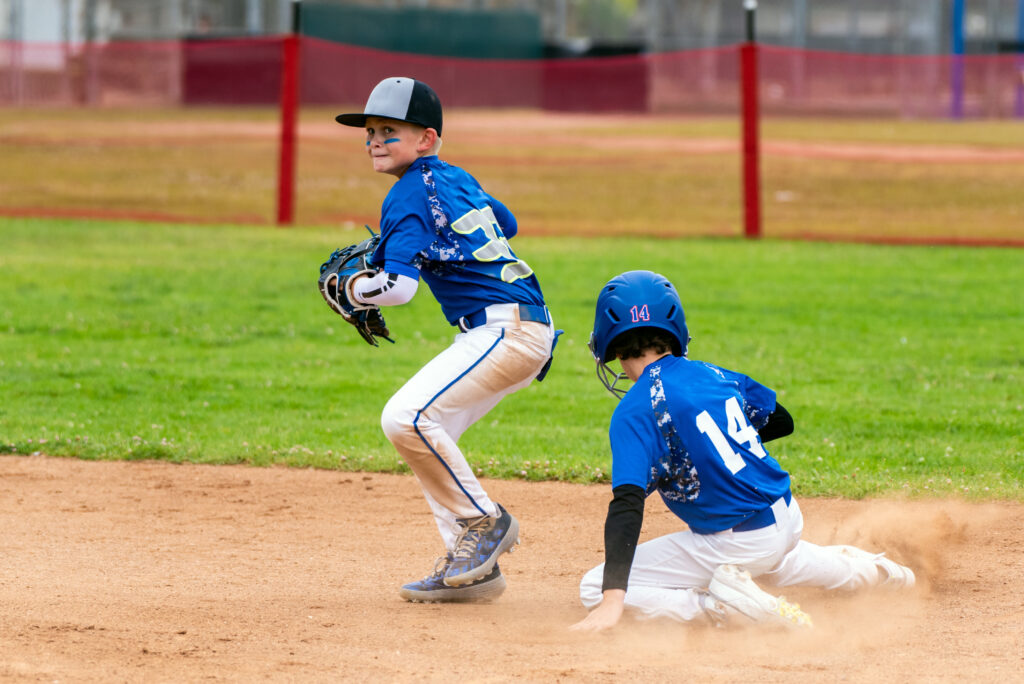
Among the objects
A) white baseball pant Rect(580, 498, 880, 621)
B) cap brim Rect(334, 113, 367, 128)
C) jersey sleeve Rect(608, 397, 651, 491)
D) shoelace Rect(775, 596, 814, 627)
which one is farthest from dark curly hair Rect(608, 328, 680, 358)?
cap brim Rect(334, 113, 367, 128)

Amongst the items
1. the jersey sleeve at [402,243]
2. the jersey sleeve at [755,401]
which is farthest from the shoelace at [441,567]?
the jersey sleeve at [755,401]

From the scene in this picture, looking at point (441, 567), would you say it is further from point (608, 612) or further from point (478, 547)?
point (608, 612)

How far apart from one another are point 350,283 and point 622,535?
4.34ft

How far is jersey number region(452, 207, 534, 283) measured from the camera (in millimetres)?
4574

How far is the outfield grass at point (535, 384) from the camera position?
7.07 m

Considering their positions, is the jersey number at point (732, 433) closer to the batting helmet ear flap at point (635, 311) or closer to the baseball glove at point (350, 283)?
the batting helmet ear flap at point (635, 311)

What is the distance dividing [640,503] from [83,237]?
12.3 metres

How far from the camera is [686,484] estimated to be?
14.1ft

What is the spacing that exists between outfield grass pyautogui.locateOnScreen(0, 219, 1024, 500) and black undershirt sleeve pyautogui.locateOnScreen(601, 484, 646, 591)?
2415 millimetres

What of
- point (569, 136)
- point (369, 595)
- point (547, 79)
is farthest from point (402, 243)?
point (547, 79)

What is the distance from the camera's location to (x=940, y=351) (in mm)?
9531

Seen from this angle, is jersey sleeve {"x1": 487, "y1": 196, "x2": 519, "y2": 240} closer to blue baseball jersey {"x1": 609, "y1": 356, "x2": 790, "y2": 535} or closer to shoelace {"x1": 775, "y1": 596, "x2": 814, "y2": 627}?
blue baseball jersey {"x1": 609, "y1": 356, "x2": 790, "y2": 535}

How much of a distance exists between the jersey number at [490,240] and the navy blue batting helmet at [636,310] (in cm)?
40

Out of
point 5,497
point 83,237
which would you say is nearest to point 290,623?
point 5,497
